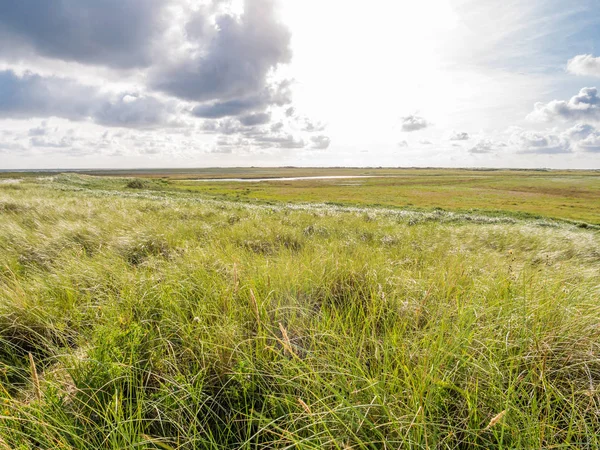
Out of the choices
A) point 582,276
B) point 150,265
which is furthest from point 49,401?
point 582,276

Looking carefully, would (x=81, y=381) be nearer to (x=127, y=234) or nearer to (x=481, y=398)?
(x=481, y=398)

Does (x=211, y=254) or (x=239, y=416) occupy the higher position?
(x=211, y=254)

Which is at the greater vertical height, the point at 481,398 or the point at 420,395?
the point at 420,395

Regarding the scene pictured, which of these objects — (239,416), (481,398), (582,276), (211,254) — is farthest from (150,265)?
(582,276)

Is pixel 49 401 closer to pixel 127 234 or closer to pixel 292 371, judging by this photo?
pixel 292 371

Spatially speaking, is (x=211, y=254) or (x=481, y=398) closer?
(x=481, y=398)

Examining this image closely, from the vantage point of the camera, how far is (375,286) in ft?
11.7

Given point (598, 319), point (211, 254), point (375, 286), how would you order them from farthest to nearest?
point (211, 254) → point (375, 286) → point (598, 319)

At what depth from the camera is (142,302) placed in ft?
10.5

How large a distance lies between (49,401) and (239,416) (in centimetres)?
129

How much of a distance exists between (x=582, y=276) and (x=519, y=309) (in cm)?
340

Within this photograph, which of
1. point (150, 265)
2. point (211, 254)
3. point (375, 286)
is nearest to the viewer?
point (375, 286)

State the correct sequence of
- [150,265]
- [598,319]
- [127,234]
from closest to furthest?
[598,319]
[150,265]
[127,234]

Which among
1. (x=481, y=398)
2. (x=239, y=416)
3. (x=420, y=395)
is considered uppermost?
(x=420, y=395)
